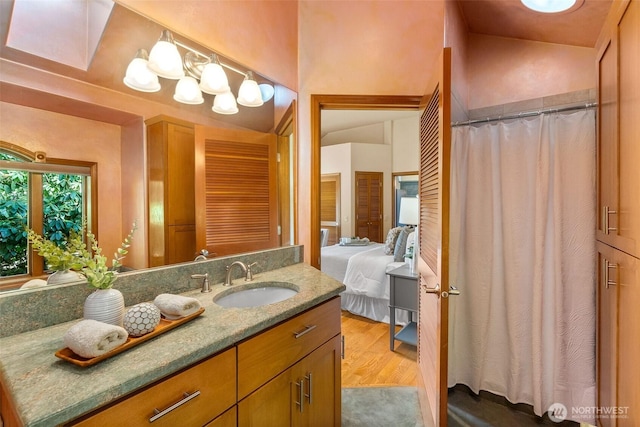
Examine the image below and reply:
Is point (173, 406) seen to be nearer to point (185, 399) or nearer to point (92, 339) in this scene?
point (185, 399)

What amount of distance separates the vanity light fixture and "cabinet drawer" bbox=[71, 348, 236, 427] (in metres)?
1.10

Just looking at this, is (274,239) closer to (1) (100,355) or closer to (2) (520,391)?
(1) (100,355)

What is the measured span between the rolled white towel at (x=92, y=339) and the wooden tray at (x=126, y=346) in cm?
1

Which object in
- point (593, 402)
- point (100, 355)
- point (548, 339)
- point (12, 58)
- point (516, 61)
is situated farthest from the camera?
point (516, 61)

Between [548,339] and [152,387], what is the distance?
196 centimetres

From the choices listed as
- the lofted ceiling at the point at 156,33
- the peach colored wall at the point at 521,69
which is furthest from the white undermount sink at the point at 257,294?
the peach colored wall at the point at 521,69

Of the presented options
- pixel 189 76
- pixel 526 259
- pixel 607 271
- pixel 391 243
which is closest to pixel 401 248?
pixel 391 243

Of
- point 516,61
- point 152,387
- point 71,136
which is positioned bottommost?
point 152,387

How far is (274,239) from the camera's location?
1.86m

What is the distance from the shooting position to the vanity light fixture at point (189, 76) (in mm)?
1218

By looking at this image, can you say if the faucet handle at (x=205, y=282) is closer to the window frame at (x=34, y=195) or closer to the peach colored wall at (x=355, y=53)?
the window frame at (x=34, y=195)

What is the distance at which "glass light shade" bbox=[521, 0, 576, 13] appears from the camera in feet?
5.28

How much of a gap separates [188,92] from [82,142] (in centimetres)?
52

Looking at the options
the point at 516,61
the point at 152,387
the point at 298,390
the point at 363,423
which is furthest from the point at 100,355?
the point at 516,61
